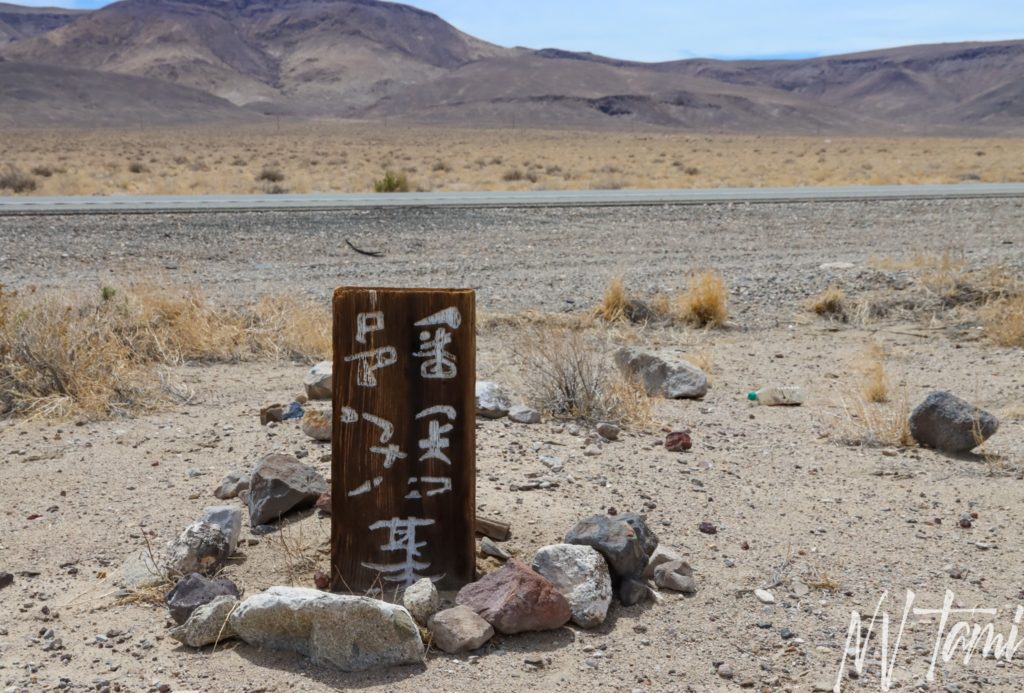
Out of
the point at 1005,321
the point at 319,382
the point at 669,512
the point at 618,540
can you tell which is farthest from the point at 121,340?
the point at 1005,321

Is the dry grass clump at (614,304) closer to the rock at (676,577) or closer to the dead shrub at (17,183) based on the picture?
the rock at (676,577)

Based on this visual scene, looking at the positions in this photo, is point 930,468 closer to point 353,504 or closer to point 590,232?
point 353,504

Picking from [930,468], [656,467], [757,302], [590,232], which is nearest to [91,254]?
[590,232]

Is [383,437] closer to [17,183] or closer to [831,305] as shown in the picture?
[831,305]

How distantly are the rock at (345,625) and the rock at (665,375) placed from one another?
383 centimetres

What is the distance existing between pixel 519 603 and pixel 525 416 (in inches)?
102

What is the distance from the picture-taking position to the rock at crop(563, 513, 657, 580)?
4379mm

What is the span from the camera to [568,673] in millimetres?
3838

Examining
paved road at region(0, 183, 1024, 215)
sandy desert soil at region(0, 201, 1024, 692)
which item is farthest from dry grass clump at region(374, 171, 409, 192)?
sandy desert soil at region(0, 201, 1024, 692)

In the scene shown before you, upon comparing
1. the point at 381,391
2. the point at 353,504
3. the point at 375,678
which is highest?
the point at 381,391

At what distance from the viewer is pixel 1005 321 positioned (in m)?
9.45

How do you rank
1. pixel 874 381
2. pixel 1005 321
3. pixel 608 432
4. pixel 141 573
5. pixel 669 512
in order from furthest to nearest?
pixel 1005 321
pixel 874 381
pixel 608 432
pixel 669 512
pixel 141 573

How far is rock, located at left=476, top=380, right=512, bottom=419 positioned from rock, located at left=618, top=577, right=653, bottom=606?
7.73 feet

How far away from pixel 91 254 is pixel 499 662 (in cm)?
1150
